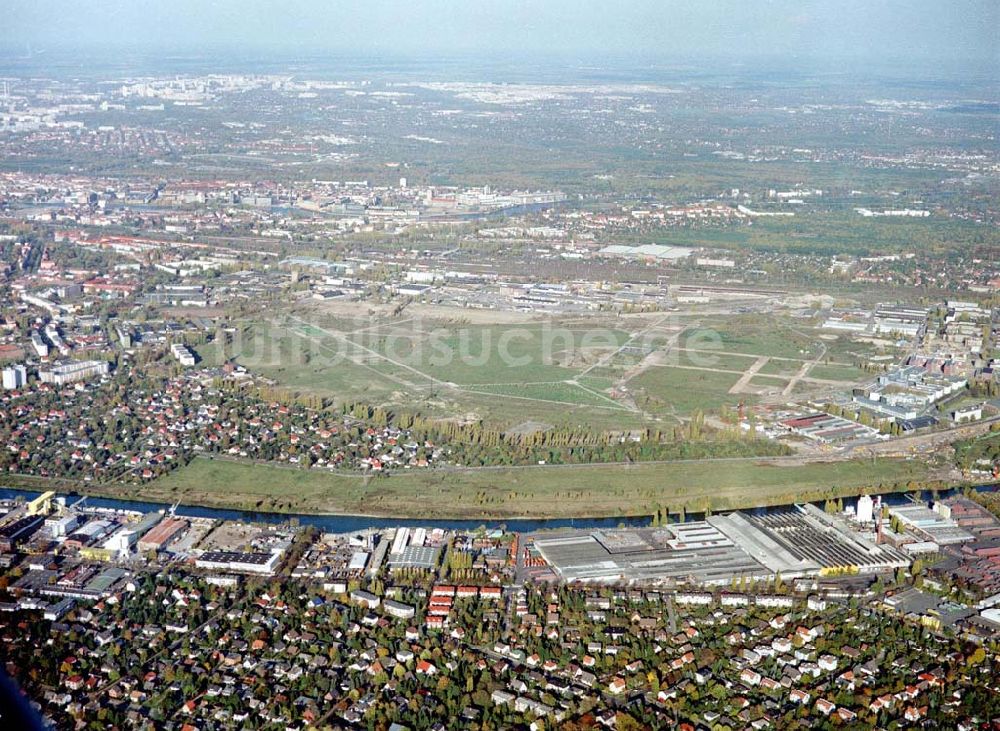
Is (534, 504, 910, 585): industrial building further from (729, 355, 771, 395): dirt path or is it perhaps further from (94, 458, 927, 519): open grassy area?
(729, 355, 771, 395): dirt path

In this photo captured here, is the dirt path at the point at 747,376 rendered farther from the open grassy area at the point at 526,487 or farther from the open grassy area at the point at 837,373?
the open grassy area at the point at 526,487

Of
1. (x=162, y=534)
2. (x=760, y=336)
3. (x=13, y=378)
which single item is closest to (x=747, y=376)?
(x=760, y=336)

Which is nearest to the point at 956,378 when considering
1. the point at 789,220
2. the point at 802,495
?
the point at 802,495

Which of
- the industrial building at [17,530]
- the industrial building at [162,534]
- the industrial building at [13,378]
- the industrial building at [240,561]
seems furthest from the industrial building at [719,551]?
the industrial building at [13,378]

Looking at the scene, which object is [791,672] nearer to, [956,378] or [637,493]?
[637,493]

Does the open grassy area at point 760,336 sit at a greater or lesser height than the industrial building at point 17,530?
greater

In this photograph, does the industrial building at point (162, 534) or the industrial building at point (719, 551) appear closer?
the industrial building at point (719, 551)

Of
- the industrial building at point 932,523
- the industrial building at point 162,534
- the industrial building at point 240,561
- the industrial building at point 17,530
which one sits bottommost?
the industrial building at point 17,530

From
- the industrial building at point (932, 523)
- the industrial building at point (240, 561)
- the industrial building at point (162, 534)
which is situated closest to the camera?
the industrial building at point (240, 561)

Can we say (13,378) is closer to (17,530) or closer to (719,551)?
(17,530)
